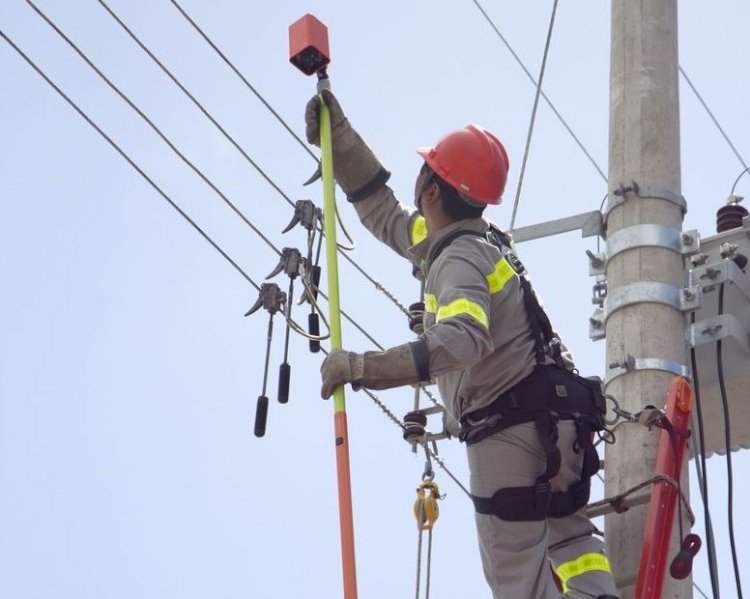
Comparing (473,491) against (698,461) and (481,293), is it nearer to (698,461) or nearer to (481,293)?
(481,293)

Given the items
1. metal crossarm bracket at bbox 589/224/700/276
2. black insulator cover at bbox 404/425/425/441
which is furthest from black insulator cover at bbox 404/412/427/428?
metal crossarm bracket at bbox 589/224/700/276

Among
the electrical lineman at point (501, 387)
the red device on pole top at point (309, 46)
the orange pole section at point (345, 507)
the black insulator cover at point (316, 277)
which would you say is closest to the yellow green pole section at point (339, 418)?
the orange pole section at point (345, 507)

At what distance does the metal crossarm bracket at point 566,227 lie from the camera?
7.48 metres

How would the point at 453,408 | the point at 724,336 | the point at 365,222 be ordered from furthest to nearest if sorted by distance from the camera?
the point at 365,222, the point at 724,336, the point at 453,408

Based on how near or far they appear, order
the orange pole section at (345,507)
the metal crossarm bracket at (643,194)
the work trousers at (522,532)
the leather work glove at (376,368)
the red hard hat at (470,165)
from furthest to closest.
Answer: the metal crossarm bracket at (643,194), the red hard hat at (470,165), the work trousers at (522,532), the leather work glove at (376,368), the orange pole section at (345,507)

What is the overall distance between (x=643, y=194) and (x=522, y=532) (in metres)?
1.53

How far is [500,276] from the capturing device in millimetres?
6512

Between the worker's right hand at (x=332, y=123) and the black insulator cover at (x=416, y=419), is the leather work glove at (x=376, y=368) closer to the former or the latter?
the black insulator cover at (x=416, y=419)

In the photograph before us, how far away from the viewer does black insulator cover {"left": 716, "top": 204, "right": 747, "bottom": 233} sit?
7.70 m

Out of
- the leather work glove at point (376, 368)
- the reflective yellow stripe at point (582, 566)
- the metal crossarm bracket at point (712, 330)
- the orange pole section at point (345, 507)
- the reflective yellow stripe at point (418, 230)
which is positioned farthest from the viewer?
the reflective yellow stripe at point (418, 230)

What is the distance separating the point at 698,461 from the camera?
7492 mm

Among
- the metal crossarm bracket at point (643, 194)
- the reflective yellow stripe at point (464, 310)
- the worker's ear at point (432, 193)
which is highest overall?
the metal crossarm bracket at point (643, 194)

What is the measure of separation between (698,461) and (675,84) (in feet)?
4.89

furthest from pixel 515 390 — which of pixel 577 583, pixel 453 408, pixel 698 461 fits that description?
pixel 698 461
